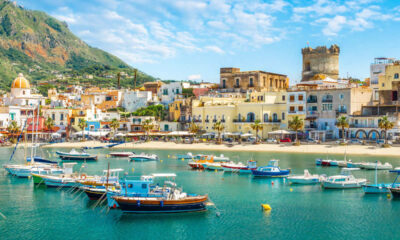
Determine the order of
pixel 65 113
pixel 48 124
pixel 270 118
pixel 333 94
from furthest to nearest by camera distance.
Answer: pixel 65 113, pixel 48 124, pixel 270 118, pixel 333 94

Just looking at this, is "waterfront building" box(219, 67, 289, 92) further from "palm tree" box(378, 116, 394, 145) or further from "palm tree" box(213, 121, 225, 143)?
"palm tree" box(378, 116, 394, 145)

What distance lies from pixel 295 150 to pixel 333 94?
1545cm

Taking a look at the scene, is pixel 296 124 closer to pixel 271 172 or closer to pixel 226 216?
pixel 271 172

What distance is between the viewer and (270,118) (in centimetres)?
8856

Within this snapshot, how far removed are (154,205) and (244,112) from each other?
6092 cm

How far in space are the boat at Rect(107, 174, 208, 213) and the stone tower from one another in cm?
8151

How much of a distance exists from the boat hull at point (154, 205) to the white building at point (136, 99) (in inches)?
3243

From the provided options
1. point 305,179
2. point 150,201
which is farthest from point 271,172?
point 150,201

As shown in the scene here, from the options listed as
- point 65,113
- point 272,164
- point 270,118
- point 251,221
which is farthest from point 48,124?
point 251,221

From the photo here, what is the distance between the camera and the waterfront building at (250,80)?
106 m

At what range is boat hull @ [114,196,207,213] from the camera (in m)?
33.0

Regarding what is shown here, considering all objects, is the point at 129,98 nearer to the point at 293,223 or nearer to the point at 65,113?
the point at 65,113

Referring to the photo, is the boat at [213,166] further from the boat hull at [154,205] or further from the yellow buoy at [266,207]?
the boat hull at [154,205]

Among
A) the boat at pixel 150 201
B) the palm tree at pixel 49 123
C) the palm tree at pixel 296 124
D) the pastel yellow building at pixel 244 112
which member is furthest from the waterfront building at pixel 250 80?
the boat at pixel 150 201
